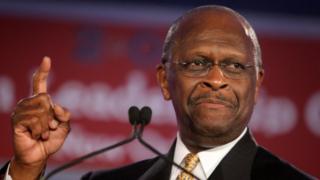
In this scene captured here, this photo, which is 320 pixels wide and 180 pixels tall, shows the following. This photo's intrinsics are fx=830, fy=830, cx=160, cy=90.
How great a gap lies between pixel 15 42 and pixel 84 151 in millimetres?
499

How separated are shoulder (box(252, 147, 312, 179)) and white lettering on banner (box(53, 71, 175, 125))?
120 centimetres

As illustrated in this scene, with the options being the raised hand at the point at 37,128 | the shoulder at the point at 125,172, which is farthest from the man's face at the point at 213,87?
the raised hand at the point at 37,128

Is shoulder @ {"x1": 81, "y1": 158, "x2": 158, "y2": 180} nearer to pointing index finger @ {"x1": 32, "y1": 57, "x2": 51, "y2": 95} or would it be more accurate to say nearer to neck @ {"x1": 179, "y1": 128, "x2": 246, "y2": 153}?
neck @ {"x1": 179, "y1": 128, "x2": 246, "y2": 153}

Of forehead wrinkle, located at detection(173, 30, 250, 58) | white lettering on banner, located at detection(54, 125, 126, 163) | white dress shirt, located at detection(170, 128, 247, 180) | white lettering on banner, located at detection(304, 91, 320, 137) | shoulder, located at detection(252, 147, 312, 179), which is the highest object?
forehead wrinkle, located at detection(173, 30, 250, 58)

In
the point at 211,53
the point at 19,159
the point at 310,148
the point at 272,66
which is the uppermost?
the point at 211,53

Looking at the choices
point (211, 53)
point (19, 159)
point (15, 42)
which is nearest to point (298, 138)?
point (15, 42)

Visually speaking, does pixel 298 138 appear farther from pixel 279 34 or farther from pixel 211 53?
pixel 211 53

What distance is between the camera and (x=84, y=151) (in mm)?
3096

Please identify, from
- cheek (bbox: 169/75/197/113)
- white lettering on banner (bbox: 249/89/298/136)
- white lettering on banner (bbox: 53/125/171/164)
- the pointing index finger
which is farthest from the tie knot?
white lettering on banner (bbox: 249/89/298/136)

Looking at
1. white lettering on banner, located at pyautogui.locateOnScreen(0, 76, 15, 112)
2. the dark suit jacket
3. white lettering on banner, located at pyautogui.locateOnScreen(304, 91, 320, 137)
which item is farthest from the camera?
white lettering on banner, located at pyautogui.locateOnScreen(304, 91, 320, 137)

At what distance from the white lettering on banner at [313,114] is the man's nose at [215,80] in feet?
4.43

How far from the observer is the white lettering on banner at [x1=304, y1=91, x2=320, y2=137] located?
3.18 m

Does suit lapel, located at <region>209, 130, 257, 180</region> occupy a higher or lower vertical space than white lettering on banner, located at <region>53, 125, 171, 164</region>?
higher

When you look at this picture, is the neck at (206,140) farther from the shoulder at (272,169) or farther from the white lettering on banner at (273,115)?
the white lettering on banner at (273,115)
